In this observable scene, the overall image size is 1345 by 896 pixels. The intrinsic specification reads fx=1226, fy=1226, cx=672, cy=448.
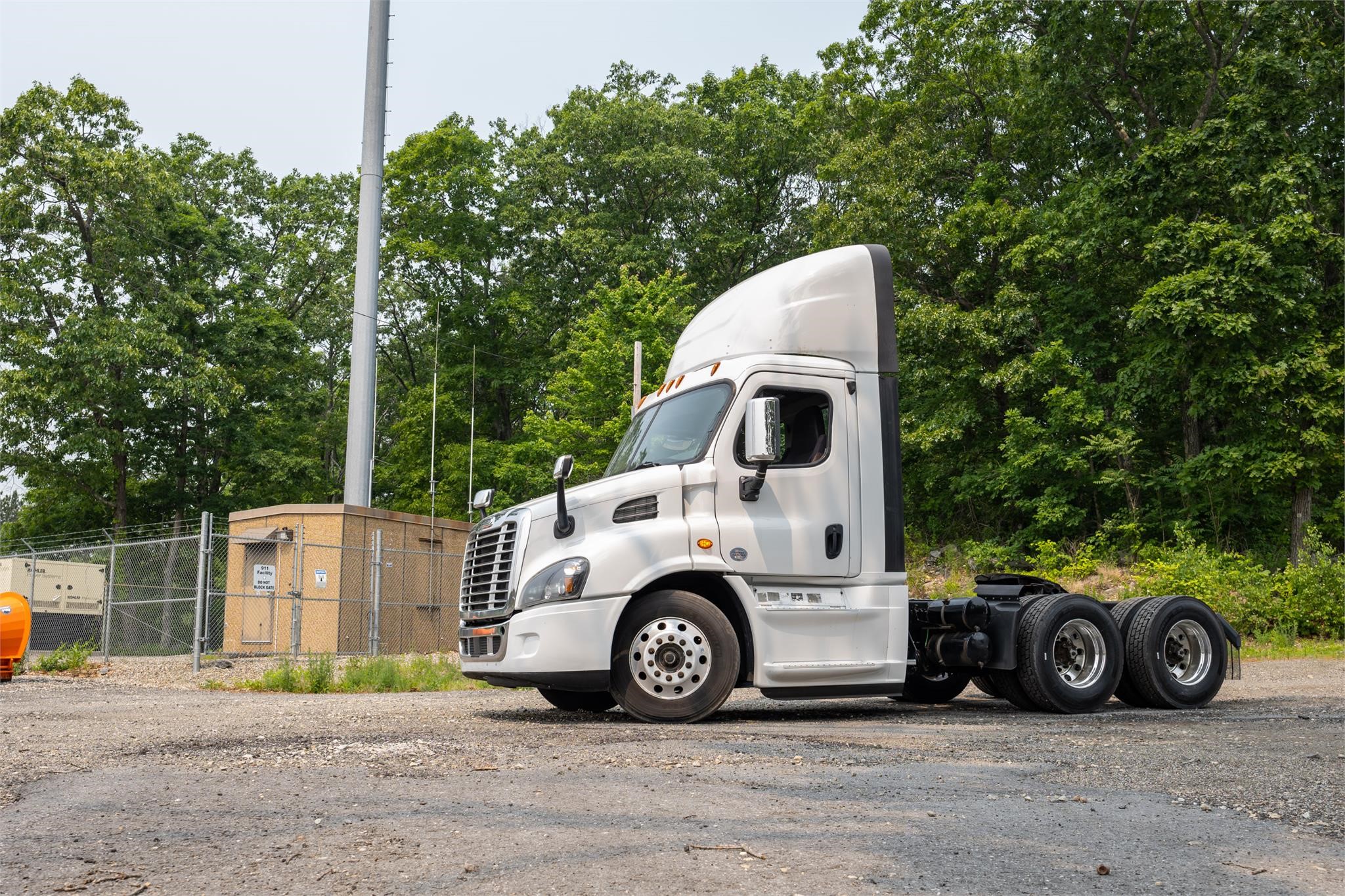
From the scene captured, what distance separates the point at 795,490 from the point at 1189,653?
436 cm

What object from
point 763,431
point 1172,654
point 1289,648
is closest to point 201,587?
point 763,431

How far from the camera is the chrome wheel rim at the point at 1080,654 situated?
35.0 feet

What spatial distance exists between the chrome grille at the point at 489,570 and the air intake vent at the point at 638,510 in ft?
2.81

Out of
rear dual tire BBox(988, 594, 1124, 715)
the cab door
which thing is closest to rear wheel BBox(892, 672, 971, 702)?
rear dual tire BBox(988, 594, 1124, 715)

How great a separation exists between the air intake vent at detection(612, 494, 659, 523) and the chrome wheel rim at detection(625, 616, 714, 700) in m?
0.79

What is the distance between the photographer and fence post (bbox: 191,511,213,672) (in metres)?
17.5

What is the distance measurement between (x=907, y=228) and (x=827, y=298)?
1009 inches

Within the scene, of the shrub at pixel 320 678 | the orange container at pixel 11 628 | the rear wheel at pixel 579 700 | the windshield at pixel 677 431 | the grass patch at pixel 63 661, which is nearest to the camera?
the windshield at pixel 677 431

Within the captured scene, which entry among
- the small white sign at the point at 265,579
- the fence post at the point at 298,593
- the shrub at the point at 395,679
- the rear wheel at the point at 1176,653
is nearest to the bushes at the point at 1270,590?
the rear wheel at the point at 1176,653

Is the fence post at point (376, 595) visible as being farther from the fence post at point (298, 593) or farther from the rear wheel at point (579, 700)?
the rear wheel at point (579, 700)

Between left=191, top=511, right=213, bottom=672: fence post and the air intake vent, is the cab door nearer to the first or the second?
the air intake vent

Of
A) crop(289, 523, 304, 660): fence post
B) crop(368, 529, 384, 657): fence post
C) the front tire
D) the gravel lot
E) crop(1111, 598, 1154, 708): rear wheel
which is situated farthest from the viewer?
crop(368, 529, 384, 657): fence post

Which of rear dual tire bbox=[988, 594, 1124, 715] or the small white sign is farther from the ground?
the small white sign

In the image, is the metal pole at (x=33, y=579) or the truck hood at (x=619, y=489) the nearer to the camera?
the truck hood at (x=619, y=489)
